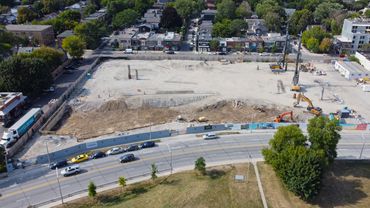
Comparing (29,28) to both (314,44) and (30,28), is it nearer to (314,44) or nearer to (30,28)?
(30,28)

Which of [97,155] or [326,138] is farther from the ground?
[326,138]

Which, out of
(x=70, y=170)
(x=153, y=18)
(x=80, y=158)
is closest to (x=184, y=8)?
(x=153, y=18)

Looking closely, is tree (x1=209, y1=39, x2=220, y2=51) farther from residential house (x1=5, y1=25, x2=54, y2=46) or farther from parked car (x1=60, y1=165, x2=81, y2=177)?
parked car (x1=60, y1=165, x2=81, y2=177)

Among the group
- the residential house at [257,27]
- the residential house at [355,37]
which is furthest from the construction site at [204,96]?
the residential house at [257,27]

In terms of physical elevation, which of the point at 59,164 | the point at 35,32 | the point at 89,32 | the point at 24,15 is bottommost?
the point at 59,164

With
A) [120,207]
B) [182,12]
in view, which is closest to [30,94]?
[120,207]

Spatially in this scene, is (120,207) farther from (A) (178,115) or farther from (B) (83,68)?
(B) (83,68)

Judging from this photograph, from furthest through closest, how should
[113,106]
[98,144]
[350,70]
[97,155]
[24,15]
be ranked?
[24,15] < [350,70] < [113,106] < [98,144] < [97,155]

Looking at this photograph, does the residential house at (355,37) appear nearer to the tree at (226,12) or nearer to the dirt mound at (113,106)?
the tree at (226,12)
